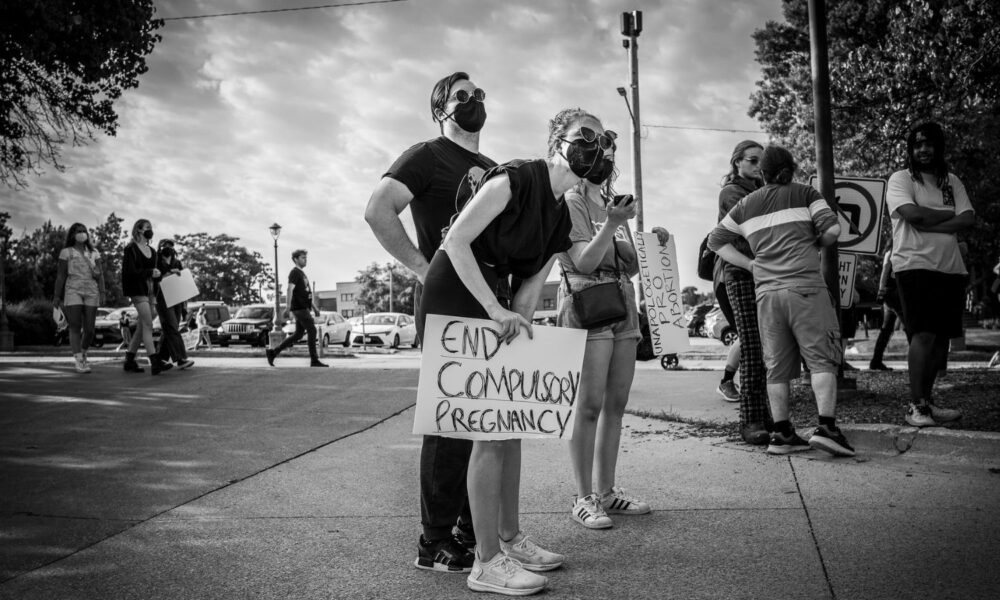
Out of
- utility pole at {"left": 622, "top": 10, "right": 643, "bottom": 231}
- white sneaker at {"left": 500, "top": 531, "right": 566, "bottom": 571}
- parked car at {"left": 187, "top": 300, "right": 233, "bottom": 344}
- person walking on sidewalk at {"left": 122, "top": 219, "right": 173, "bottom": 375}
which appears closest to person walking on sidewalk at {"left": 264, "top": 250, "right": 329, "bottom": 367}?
person walking on sidewalk at {"left": 122, "top": 219, "right": 173, "bottom": 375}

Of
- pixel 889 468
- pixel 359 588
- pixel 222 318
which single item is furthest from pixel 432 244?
pixel 222 318

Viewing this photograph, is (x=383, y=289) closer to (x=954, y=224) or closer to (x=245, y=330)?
(x=245, y=330)

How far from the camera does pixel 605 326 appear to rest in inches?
132

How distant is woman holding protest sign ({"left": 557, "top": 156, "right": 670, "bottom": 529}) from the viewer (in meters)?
3.32

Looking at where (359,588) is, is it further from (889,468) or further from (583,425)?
(889,468)

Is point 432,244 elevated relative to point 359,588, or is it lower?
elevated

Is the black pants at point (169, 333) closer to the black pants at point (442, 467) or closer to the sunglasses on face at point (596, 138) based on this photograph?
the black pants at point (442, 467)

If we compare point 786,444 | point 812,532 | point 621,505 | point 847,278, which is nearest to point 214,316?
point 847,278

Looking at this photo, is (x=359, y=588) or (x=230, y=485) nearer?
(x=359, y=588)

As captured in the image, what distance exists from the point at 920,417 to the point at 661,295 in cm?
186

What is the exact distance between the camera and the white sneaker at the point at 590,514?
3.24 m

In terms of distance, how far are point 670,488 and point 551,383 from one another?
161 centimetres

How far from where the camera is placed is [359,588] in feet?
8.46

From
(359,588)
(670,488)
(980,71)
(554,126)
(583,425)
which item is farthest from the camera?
(980,71)
